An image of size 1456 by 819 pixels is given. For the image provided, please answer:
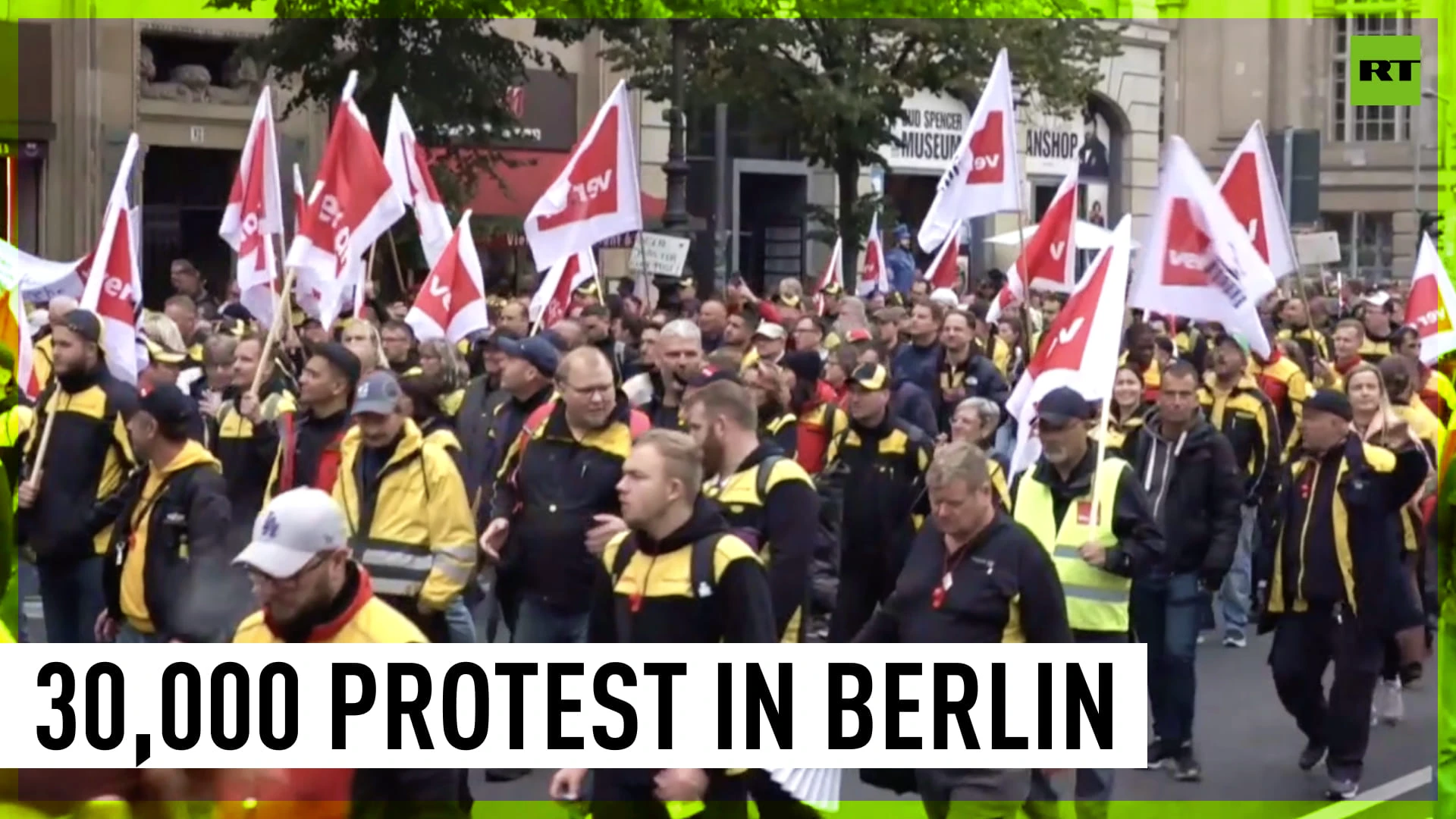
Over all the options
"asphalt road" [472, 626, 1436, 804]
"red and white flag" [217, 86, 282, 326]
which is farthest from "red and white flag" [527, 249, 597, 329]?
"asphalt road" [472, 626, 1436, 804]

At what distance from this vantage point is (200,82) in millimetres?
30375

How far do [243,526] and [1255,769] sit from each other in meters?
4.29

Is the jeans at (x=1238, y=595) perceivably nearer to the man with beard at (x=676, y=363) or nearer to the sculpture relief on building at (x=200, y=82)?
the man with beard at (x=676, y=363)

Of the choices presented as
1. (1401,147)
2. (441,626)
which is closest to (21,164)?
(441,626)

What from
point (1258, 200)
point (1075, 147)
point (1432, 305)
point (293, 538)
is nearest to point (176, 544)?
point (293, 538)

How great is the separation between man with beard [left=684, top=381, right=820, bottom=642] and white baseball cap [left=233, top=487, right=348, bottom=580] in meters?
2.69

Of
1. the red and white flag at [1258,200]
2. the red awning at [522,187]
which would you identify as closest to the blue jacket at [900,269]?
the red awning at [522,187]

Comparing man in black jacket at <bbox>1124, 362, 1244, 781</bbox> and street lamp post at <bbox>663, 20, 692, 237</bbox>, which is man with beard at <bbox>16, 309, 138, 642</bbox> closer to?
man in black jacket at <bbox>1124, 362, 1244, 781</bbox>

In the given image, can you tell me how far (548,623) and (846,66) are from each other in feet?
74.8

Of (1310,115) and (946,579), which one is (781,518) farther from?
(1310,115)

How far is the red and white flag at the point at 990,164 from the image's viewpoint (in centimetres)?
1509

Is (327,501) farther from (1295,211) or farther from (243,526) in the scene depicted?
(1295,211)

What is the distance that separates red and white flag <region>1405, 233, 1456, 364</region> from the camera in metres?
15.8

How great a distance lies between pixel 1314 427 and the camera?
10438 mm
